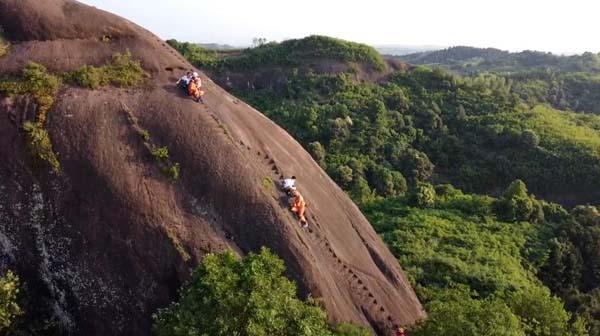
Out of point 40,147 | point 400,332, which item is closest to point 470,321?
point 400,332

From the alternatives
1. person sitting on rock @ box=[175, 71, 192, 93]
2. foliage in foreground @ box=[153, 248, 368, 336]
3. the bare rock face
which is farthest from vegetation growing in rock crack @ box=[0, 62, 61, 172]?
foliage in foreground @ box=[153, 248, 368, 336]

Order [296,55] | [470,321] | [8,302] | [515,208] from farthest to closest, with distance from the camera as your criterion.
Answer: [296,55]
[515,208]
[470,321]
[8,302]

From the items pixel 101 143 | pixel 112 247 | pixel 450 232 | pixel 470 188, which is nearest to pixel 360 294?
pixel 112 247

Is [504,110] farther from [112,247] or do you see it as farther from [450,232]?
[112,247]

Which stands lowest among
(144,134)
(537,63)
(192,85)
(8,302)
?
(8,302)

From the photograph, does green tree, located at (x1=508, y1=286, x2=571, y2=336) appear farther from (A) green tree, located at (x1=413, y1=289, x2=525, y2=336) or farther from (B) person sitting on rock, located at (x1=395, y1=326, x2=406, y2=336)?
(B) person sitting on rock, located at (x1=395, y1=326, x2=406, y2=336)

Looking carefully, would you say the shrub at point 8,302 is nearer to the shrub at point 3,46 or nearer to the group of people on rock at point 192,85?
the shrub at point 3,46

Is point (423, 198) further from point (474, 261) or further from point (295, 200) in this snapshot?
point (295, 200)
